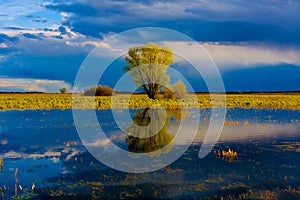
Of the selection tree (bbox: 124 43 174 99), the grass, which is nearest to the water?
the grass

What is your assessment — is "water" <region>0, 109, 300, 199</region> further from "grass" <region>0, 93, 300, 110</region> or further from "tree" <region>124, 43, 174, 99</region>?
"tree" <region>124, 43, 174, 99</region>

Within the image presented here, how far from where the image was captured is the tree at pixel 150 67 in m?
50.4

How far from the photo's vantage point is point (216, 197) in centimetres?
830

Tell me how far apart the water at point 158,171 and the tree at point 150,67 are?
32.6 metres

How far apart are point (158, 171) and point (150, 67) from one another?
40.4 metres

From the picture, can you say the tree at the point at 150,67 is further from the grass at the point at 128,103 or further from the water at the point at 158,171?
the water at the point at 158,171

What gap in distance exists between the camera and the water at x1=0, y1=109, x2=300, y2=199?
875cm

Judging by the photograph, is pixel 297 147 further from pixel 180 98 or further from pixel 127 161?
pixel 180 98

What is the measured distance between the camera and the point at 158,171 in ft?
35.7

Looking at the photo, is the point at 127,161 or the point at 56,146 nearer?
the point at 127,161

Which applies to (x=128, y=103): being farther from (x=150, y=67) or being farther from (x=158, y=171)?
(x=158, y=171)

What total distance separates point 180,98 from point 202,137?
34007 mm

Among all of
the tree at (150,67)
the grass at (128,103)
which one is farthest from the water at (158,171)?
the tree at (150,67)

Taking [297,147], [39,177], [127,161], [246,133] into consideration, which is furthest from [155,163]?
[246,133]
